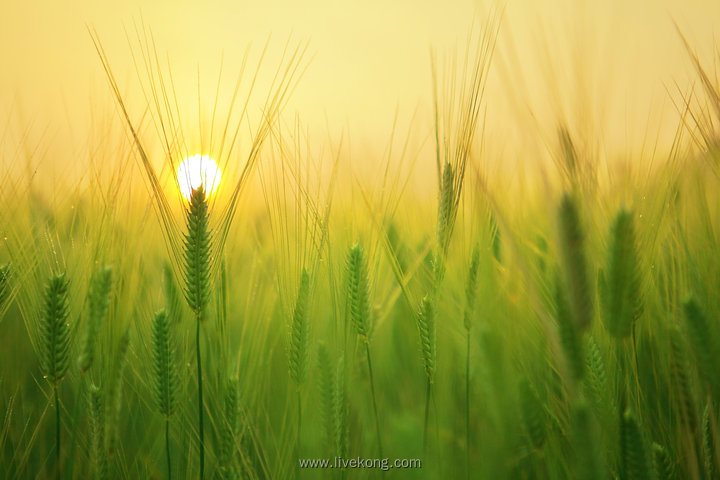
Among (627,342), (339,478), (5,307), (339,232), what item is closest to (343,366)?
(339,478)

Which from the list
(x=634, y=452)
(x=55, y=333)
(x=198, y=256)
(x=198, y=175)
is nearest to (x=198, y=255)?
(x=198, y=256)

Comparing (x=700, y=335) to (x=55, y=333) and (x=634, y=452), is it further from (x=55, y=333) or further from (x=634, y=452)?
(x=55, y=333)

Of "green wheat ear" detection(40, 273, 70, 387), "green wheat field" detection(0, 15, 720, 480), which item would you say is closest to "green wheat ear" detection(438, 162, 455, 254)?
"green wheat field" detection(0, 15, 720, 480)

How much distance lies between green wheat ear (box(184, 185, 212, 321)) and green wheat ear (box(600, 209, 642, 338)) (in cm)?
69

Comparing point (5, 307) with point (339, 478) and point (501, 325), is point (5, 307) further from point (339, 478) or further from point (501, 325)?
point (501, 325)

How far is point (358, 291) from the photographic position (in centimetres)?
94

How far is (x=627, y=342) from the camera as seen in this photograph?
91 centimetres

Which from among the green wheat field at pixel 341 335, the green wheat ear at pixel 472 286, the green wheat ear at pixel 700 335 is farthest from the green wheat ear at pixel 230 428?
the green wheat ear at pixel 700 335

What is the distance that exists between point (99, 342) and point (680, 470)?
44.2 inches

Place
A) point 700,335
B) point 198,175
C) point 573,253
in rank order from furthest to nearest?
point 198,175, point 700,335, point 573,253

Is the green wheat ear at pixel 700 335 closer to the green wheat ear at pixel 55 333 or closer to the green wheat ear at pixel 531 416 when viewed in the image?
the green wheat ear at pixel 531 416

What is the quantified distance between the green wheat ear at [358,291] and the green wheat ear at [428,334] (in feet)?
0.37

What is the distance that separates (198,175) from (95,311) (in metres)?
0.31

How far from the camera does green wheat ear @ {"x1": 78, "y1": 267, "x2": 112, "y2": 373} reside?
2.54 feet
